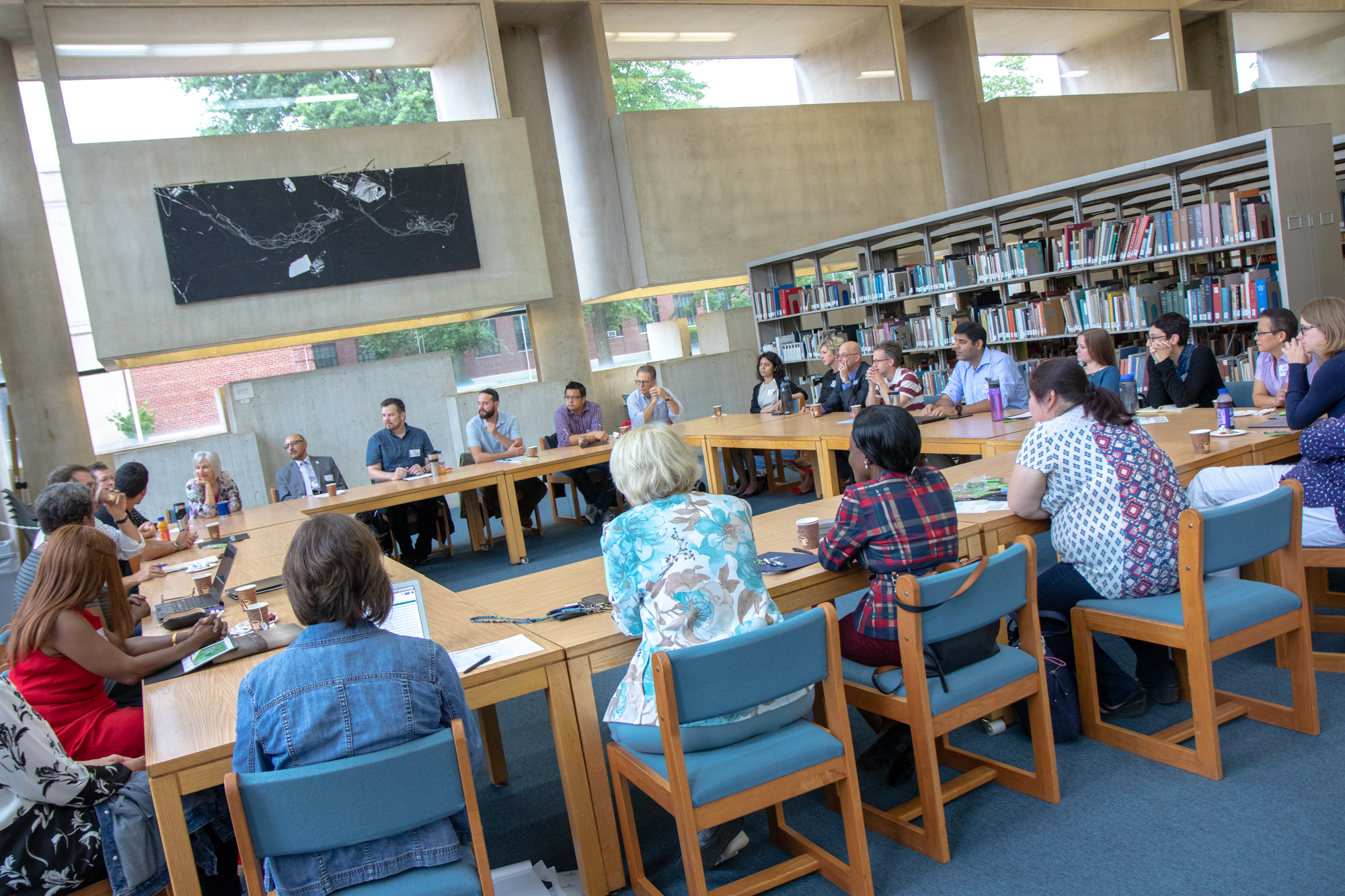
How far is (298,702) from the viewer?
1702 mm

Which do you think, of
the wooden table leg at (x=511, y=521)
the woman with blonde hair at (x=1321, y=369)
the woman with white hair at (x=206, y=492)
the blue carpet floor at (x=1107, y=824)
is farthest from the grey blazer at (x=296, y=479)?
the woman with blonde hair at (x=1321, y=369)

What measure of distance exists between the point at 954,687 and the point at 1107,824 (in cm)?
53

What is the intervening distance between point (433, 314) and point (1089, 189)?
624cm

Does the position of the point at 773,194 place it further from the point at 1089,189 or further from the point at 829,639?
the point at 829,639

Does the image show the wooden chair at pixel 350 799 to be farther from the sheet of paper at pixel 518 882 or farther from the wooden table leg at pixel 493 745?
the wooden table leg at pixel 493 745

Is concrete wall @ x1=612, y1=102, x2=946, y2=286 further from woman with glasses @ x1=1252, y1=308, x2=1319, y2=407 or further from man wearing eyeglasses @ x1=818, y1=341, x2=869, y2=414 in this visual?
woman with glasses @ x1=1252, y1=308, x2=1319, y2=407

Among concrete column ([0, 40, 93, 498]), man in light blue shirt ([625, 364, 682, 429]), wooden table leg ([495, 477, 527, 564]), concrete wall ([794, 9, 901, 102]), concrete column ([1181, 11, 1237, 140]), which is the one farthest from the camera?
concrete column ([1181, 11, 1237, 140])

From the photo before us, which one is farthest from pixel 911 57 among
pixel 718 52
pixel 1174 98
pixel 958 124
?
pixel 1174 98

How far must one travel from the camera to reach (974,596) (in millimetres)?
2229

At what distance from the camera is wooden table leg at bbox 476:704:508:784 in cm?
302

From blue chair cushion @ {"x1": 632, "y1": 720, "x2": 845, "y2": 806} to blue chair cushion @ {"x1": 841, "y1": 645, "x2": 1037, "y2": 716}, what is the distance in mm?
233

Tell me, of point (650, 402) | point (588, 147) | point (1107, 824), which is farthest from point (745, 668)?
point (588, 147)

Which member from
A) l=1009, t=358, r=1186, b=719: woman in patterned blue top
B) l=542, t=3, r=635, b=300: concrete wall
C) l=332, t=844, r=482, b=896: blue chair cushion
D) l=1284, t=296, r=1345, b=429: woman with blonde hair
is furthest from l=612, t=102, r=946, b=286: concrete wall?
l=332, t=844, r=482, b=896: blue chair cushion

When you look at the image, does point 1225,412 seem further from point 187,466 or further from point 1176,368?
point 187,466
